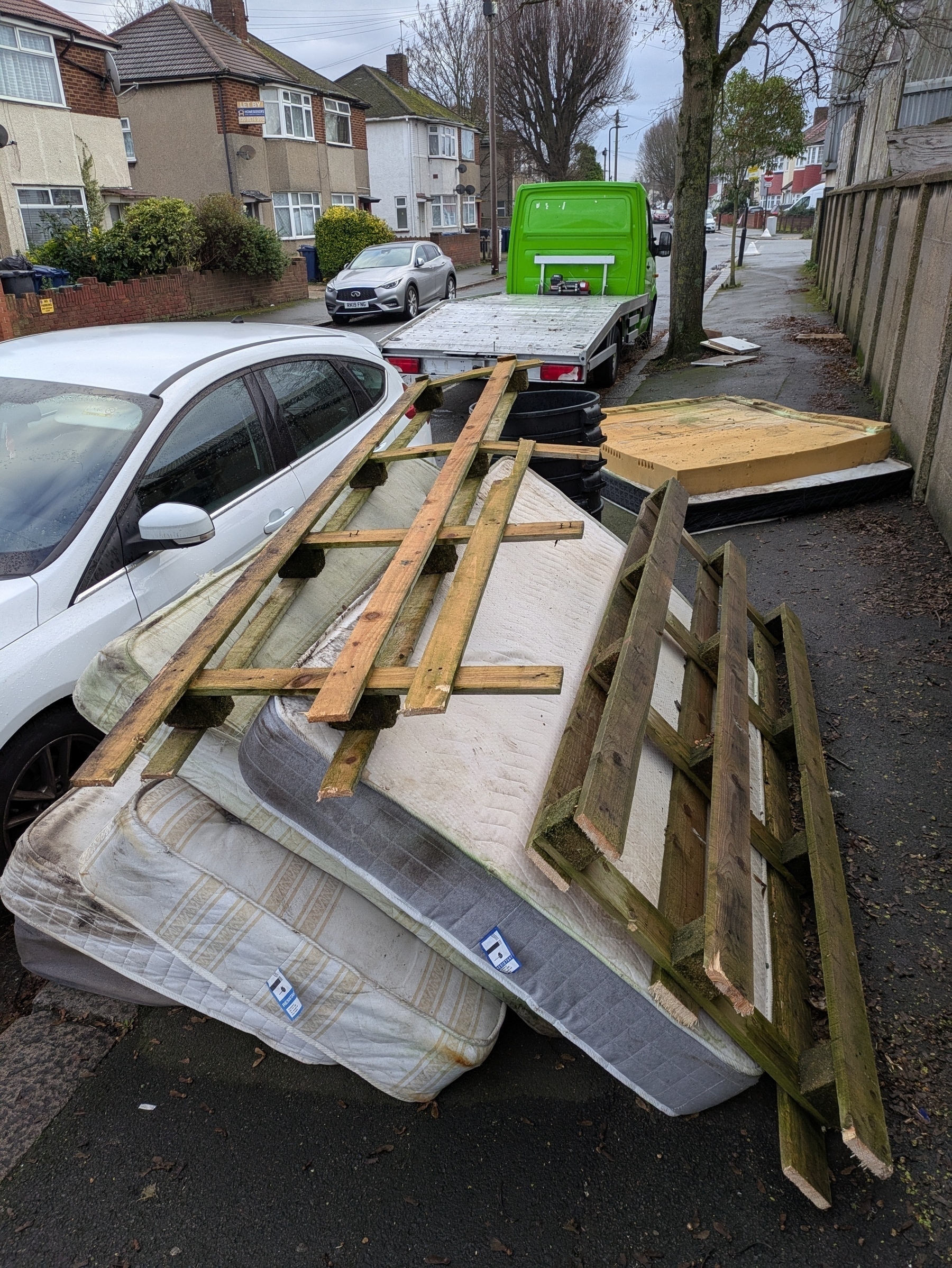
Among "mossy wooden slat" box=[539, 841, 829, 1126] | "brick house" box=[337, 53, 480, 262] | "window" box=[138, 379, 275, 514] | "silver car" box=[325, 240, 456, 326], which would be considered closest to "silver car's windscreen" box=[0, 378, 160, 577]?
"window" box=[138, 379, 275, 514]

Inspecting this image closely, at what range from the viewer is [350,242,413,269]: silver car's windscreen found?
69.3ft

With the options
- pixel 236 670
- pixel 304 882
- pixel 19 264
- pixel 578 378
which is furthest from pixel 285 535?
pixel 19 264

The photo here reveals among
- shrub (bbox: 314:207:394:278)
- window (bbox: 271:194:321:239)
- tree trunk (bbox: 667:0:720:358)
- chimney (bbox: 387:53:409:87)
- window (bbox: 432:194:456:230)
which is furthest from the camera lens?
chimney (bbox: 387:53:409:87)

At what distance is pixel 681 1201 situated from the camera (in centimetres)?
208

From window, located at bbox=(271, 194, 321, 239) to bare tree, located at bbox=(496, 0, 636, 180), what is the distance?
713 inches

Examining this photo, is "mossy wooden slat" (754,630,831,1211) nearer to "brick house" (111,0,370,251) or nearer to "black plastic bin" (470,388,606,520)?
"black plastic bin" (470,388,606,520)

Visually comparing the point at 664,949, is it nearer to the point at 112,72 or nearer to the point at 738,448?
the point at 738,448

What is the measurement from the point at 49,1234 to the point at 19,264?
17331 millimetres

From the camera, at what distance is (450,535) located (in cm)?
274

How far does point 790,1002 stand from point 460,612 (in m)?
1.35

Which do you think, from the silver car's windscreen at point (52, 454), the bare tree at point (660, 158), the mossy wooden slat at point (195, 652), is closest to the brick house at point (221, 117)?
the silver car's windscreen at point (52, 454)

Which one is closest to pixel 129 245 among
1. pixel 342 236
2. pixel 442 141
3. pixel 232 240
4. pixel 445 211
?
pixel 232 240

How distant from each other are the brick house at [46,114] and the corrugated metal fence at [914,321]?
59.3 ft

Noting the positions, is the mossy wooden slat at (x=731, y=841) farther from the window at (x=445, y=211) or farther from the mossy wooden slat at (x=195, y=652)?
the window at (x=445, y=211)
